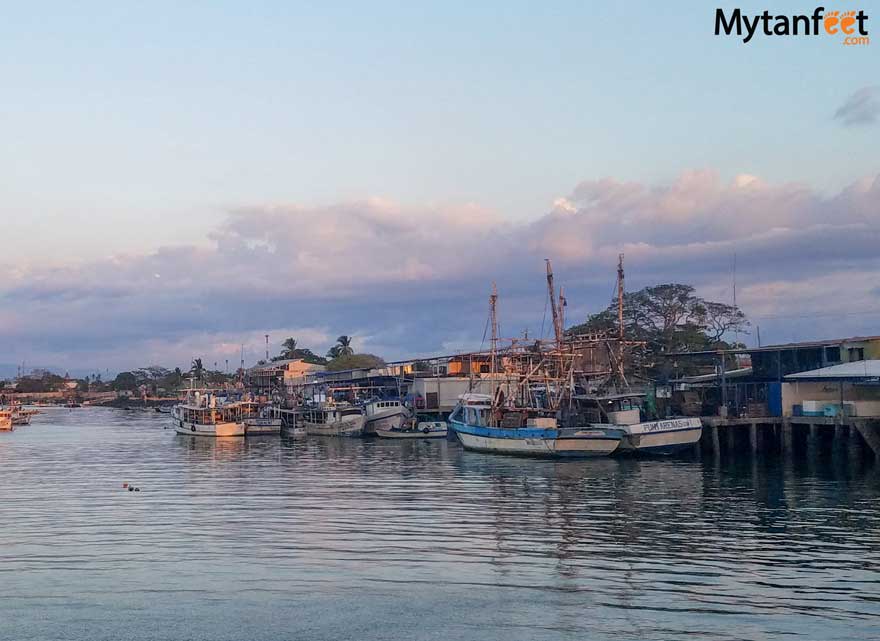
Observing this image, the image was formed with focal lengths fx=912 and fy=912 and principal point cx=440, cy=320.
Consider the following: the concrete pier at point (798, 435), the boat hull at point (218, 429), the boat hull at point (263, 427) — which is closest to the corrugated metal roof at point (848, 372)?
the concrete pier at point (798, 435)

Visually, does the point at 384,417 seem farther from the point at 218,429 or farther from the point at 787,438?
the point at 787,438

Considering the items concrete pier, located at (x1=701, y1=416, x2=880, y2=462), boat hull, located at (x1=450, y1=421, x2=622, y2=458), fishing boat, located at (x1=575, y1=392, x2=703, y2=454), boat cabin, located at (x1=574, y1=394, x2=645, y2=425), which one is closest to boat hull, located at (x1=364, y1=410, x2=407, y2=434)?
boat cabin, located at (x1=574, y1=394, x2=645, y2=425)

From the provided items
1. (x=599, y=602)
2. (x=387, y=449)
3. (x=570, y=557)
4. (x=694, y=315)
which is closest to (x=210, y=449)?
(x=387, y=449)

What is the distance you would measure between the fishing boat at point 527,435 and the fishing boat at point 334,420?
22.5 m

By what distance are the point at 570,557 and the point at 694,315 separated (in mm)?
72228

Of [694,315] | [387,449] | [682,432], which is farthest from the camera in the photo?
[694,315]

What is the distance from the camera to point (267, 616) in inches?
842

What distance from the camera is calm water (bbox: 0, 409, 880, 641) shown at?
2072cm

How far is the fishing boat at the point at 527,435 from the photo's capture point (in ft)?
205

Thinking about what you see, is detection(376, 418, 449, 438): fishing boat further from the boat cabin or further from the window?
the window

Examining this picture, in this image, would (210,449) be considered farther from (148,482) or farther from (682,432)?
(682,432)

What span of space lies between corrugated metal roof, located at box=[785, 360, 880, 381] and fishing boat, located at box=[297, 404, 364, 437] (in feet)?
151

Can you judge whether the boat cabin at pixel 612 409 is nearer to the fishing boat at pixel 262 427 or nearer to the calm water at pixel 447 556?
the calm water at pixel 447 556

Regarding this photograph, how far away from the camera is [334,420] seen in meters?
96.5
